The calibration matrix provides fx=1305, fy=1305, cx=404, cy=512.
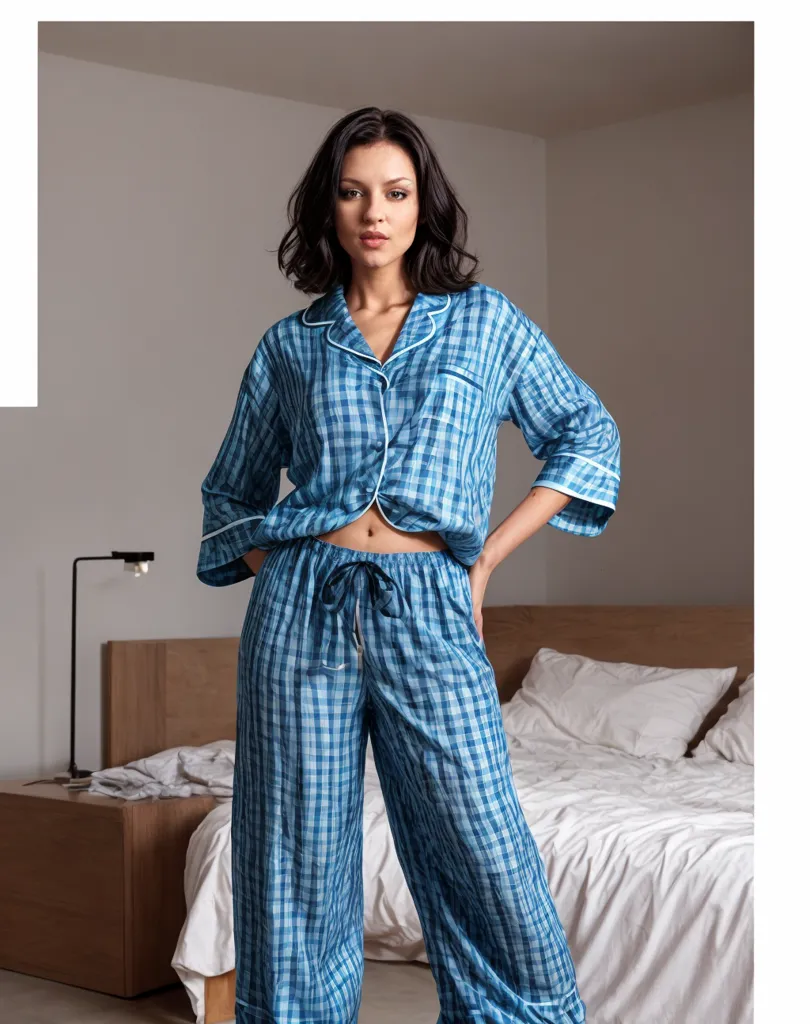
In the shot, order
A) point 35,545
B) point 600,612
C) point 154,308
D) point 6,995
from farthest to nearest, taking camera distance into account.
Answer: point 600,612 < point 154,308 < point 35,545 < point 6,995

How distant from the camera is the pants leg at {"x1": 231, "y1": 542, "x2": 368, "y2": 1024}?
1573 millimetres

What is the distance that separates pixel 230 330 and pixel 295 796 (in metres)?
3.11

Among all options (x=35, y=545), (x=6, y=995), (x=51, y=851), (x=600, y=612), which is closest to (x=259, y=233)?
(x=35, y=545)

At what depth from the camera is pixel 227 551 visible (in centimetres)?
178

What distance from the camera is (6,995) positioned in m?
3.13

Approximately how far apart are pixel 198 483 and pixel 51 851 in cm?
149

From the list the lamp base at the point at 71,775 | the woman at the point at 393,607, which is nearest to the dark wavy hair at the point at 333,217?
the woman at the point at 393,607

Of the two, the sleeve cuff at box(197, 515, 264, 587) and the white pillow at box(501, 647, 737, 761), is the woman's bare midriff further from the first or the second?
the white pillow at box(501, 647, 737, 761)

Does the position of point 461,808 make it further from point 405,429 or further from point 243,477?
point 243,477

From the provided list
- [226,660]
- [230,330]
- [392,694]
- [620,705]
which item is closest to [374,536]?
[392,694]

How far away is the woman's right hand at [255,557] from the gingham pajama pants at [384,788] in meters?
0.10

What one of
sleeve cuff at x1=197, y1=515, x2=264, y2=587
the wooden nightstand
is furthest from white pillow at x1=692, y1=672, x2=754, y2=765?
sleeve cuff at x1=197, y1=515, x2=264, y2=587

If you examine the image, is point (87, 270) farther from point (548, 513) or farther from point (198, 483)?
point (548, 513)

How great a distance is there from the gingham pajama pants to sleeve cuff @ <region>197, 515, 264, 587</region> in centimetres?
12
